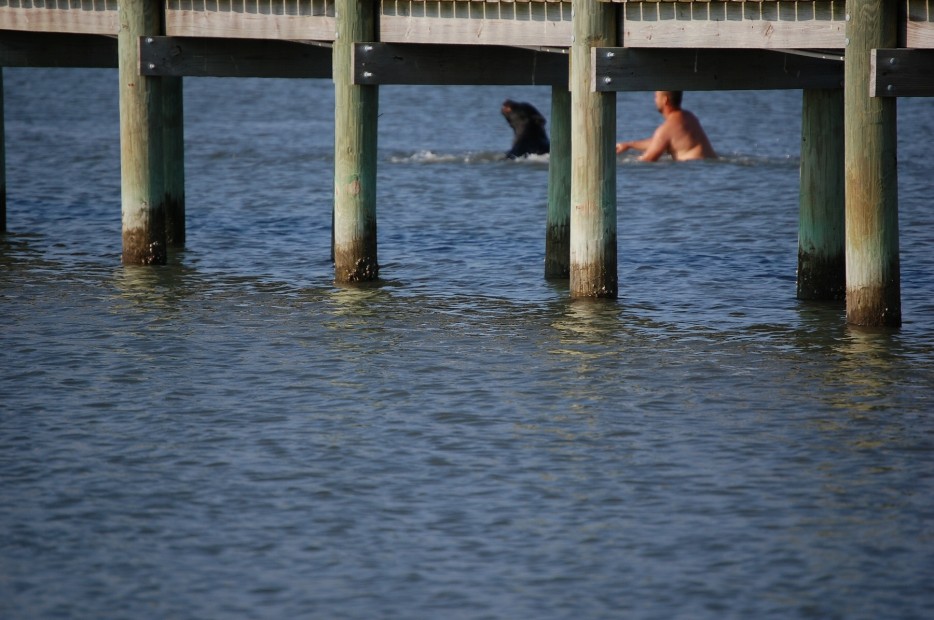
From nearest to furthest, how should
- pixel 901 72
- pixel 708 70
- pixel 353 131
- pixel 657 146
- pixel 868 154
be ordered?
pixel 901 72 < pixel 868 154 < pixel 708 70 < pixel 353 131 < pixel 657 146

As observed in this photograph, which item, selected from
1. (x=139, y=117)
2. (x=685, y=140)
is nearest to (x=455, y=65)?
(x=139, y=117)

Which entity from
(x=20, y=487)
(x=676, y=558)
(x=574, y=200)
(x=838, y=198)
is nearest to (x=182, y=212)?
(x=574, y=200)

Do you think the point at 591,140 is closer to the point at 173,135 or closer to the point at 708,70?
the point at 708,70

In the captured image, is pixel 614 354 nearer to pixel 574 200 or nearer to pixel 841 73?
pixel 574 200

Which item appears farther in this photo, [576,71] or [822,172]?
[822,172]

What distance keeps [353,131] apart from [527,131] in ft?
38.6

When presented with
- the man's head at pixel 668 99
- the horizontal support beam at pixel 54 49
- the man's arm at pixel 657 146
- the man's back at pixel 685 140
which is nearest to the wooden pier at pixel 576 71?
the horizontal support beam at pixel 54 49

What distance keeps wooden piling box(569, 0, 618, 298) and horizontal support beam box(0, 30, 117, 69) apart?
5.41m

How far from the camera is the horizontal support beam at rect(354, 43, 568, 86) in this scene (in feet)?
43.6

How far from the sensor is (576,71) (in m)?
12.3

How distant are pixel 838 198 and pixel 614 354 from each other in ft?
7.64

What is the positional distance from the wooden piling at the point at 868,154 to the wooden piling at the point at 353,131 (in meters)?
3.62

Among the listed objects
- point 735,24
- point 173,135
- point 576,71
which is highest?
point 735,24

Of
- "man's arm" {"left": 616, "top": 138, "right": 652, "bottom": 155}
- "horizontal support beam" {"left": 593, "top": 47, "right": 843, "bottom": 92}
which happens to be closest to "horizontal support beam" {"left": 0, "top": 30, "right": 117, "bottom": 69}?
"horizontal support beam" {"left": 593, "top": 47, "right": 843, "bottom": 92}
